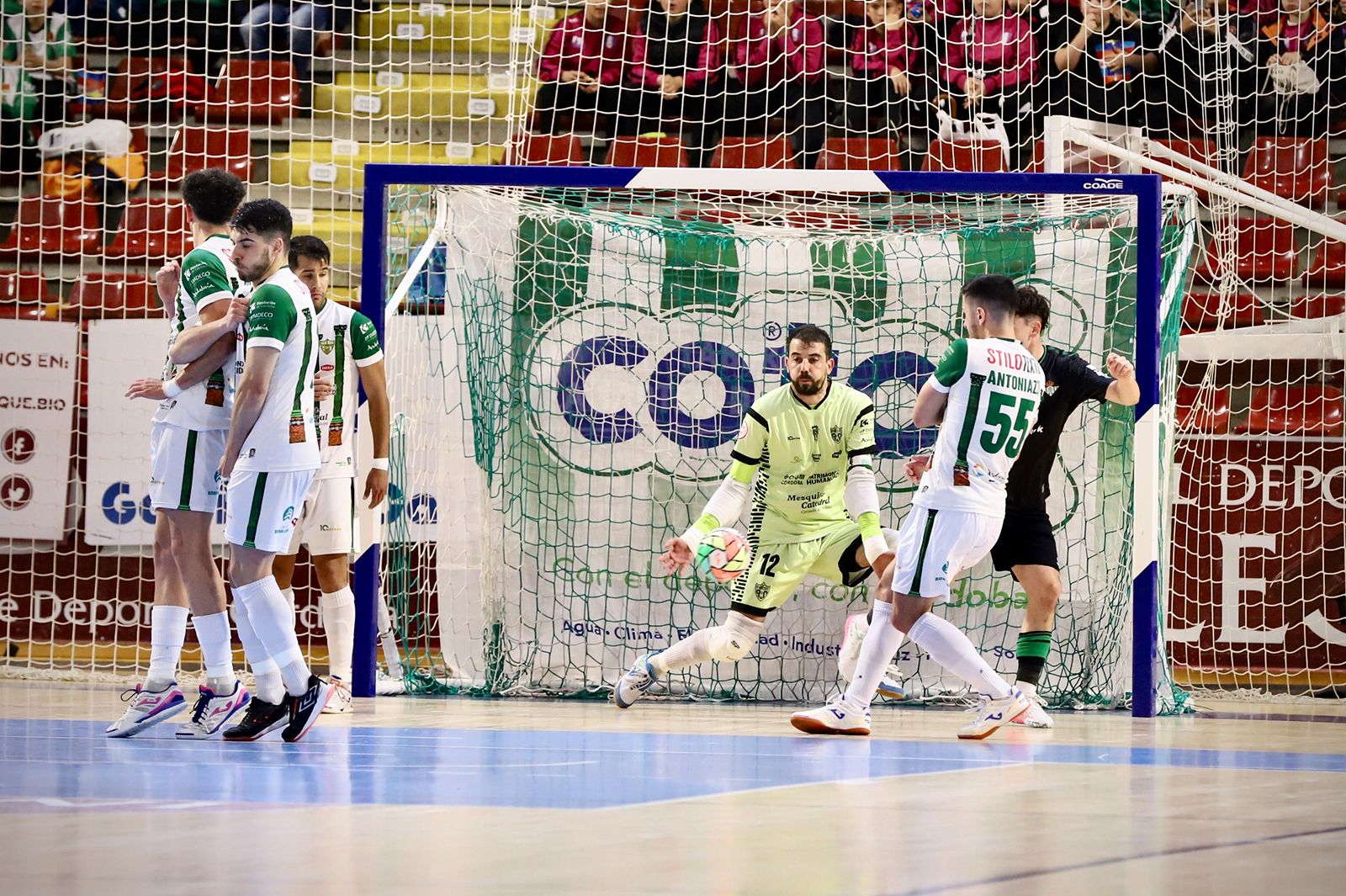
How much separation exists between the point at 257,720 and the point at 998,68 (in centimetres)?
688

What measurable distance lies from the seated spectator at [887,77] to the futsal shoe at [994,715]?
5.06 metres

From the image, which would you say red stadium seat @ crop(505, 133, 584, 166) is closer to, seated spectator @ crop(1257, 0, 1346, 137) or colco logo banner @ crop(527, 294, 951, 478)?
colco logo banner @ crop(527, 294, 951, 478)

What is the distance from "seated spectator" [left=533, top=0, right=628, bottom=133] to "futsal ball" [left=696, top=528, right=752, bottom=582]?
4.79 metres

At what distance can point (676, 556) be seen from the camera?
21.5ft

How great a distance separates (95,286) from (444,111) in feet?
8.63

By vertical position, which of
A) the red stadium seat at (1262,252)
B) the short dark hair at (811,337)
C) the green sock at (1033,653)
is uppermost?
the red stadium seat at (1262,252)

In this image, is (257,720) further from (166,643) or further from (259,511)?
(259,511)

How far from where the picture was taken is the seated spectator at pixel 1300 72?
10.4 metres

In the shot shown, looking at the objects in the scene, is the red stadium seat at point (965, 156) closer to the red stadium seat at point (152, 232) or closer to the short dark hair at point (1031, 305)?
the short dark hair at point (1031, 305)

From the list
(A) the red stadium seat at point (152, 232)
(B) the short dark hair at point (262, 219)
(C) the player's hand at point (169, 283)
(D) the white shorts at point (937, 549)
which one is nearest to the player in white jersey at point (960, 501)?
(D) the white shorts at point (937, 549)

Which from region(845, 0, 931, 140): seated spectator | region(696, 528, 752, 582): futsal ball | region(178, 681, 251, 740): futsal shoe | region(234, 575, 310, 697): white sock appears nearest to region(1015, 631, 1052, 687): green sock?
region(696, 528, 752, 582): futsal ball

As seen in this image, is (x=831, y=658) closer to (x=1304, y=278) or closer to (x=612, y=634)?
(x=612, y=634)

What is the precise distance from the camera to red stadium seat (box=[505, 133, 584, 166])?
1064 centimetres

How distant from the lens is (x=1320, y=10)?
420 inches
